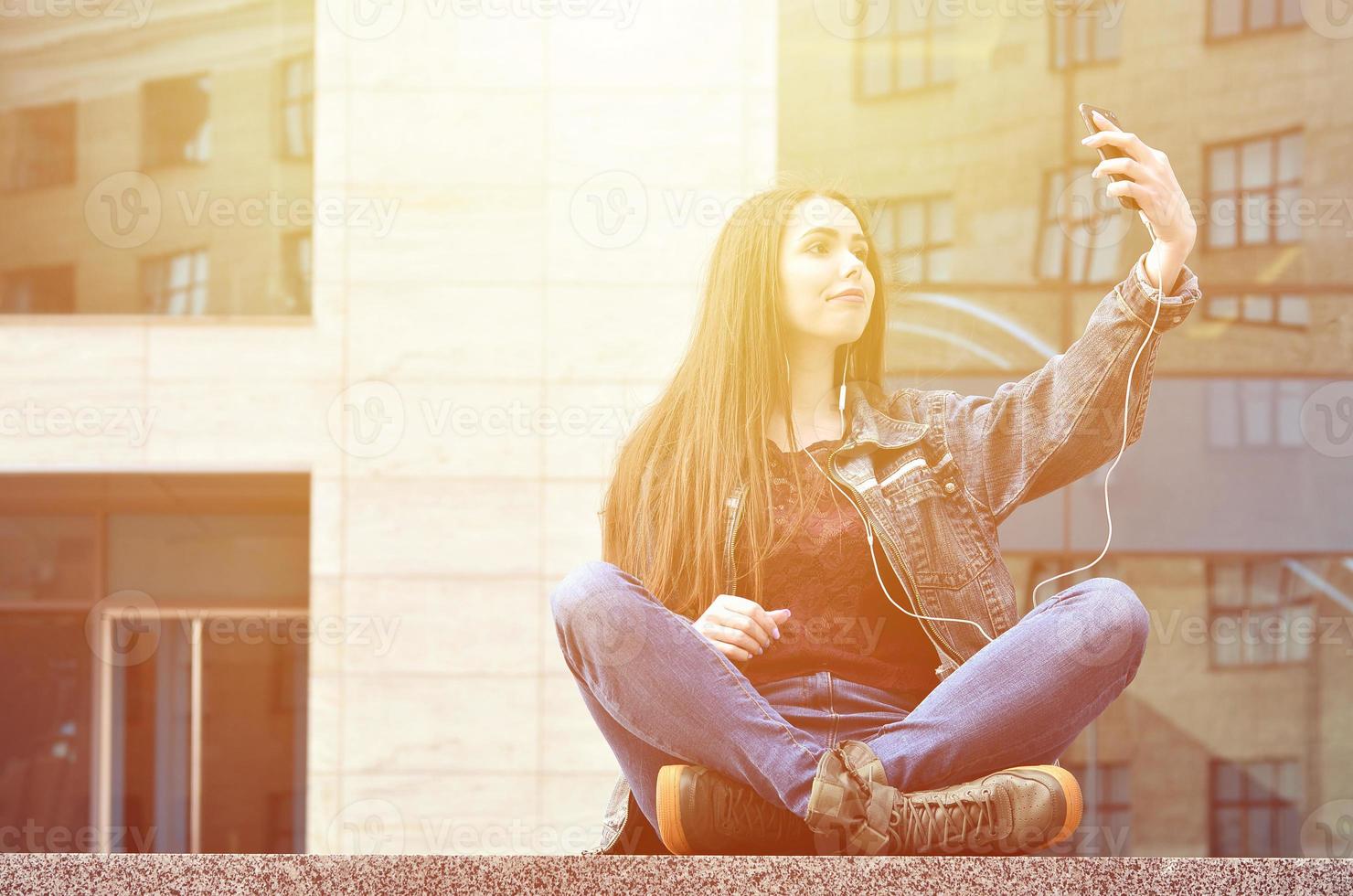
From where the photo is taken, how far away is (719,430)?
7.80 ft

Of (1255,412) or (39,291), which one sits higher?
(39,291)

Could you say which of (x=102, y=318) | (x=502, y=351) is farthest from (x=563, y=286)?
(x=102, y=318)

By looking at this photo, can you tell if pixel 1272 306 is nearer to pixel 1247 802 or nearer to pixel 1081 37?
pixel 1081 37

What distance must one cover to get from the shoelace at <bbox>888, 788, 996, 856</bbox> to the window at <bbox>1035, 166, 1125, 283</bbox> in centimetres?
363

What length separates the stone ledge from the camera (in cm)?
161

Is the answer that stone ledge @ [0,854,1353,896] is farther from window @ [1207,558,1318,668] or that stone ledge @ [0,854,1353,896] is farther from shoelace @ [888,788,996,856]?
window @ [1207,558,1318,668]


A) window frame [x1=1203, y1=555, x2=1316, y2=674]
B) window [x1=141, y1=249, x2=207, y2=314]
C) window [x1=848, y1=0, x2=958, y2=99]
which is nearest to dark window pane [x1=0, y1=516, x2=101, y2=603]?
window [x1=141, y1=249, x2=207, y2=314]

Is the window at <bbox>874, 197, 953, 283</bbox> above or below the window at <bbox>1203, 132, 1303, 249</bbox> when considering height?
below

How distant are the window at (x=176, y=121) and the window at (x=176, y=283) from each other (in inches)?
17.3

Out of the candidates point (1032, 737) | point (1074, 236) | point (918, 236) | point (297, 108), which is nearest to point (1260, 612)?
point (1074, 236)

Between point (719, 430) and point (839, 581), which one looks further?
point (719, 430)

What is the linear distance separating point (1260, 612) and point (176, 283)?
472cm

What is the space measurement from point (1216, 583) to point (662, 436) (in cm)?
355

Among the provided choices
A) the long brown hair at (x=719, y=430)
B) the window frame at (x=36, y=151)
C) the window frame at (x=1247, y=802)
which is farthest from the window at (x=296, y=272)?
the window frame at (x=1247, y=802)
